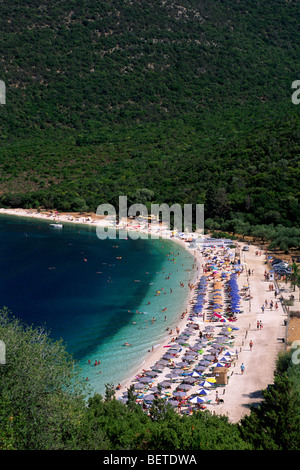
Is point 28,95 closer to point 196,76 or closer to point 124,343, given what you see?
point 196,76

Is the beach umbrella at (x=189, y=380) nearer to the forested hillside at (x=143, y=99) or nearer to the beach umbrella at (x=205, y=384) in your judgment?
the beach umbrella at (x=205, y=384)

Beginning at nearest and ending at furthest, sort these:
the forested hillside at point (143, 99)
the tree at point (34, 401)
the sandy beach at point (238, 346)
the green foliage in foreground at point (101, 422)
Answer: the green foliage in foreground at point (101, 422), the tree at point (34, 401), the sandy beach at point (238, 346), the forested hillside at point (143, 99)

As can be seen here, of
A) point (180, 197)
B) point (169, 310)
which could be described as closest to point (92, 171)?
point (180, 197)

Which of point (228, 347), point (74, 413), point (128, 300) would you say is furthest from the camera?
point (128, 300)

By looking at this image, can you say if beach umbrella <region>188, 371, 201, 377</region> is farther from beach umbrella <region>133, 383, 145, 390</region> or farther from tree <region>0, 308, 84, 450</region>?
tree <region>0, 308, 84, 450</region>

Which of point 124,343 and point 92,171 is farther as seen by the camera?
point 92,171

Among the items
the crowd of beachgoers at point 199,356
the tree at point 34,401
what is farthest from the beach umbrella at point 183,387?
the tree at point 34,401

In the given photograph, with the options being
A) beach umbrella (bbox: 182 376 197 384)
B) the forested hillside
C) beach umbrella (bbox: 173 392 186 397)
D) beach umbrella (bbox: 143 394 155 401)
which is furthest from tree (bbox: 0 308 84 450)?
the forested hillside
